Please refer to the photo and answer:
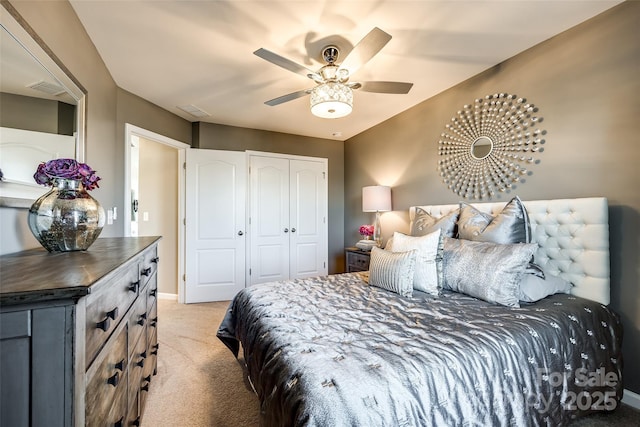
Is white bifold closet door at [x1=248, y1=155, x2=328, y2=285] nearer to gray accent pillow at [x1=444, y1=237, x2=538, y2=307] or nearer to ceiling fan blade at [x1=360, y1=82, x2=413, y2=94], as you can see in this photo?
ceiling fan blade at [x1=360, y1=82, x2=413, y2=94]

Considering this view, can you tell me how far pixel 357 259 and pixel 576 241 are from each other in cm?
228

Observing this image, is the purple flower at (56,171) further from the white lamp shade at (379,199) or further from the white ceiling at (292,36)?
the white lamp shade at (379,199)

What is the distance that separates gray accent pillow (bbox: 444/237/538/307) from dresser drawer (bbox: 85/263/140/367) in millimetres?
1912

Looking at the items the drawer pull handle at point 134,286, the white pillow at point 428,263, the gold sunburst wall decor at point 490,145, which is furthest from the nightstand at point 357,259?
the drawer pull handle at point 134,286

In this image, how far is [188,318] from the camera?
3256 mm

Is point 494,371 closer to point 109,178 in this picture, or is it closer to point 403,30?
point 403,30

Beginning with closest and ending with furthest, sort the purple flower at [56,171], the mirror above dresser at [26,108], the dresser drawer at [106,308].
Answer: the dresser drawer at [106,308], the mirror above dresser at [26,108], the purple flower at [56,171]

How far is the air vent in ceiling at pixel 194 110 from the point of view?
3342 millimetres

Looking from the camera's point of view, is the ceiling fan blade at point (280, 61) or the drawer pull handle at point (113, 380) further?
the ceiling fan blade at point (280, 61)

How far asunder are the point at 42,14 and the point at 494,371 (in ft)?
9.04

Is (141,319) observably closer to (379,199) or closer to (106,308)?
(106,308)

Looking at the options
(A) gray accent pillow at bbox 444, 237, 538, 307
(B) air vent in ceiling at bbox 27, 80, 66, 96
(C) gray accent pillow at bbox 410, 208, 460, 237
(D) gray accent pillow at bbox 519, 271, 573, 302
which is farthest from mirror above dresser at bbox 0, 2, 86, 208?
(D) gray accent pillow at bbox 519, 271, 573, 302

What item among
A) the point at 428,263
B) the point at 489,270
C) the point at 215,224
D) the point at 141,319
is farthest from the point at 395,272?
the point at 215,224

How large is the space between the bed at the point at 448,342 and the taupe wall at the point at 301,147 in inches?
105
